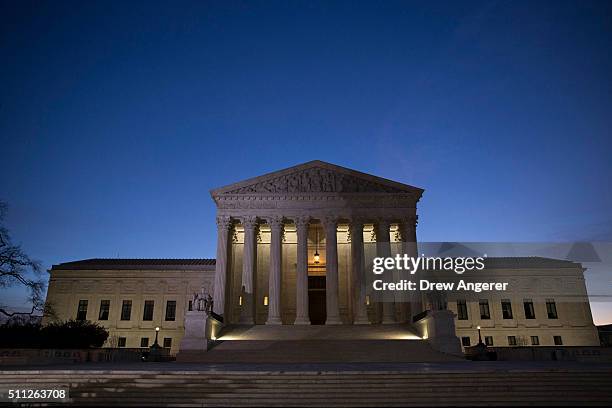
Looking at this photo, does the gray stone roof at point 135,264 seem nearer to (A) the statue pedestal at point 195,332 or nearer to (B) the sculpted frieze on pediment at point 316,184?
(B) the sculpted frieze on pediment at point 316,184

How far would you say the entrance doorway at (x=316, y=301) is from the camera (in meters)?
41.6

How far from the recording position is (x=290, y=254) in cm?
4338

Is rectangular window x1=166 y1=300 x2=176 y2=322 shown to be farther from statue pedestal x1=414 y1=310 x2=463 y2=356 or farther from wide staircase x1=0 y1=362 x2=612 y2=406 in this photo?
wide staircase x1=0 y1=362 x2=612 y2=406

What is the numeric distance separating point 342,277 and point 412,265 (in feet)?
23.7

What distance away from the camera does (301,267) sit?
3688 centimetres

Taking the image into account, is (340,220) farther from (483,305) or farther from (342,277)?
(483,305)

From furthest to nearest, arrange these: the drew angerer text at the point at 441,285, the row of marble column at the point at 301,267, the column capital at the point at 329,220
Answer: the column capital at the point at 329,220, the drew angerer text at the point at 441,285, the row of marble column at the point at 301,267

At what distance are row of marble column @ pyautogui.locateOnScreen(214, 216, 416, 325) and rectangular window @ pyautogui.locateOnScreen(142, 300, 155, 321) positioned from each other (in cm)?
1564

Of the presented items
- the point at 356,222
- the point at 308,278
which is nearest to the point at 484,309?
the point at 308,278

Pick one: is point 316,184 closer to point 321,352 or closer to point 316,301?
point 316,301

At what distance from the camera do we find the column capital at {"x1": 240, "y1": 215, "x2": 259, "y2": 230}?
3794 centimetres

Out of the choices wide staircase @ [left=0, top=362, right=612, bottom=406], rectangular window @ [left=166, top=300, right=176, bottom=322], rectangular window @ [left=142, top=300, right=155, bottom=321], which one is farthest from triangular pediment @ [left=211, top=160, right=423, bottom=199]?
wide staircase @ [left=0, top=362, right=612, bottom=406]

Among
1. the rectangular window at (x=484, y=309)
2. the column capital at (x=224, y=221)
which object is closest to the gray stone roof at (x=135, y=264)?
the column capital at (x=224, y=221)

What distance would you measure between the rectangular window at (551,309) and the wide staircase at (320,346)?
2434 cm
